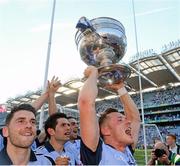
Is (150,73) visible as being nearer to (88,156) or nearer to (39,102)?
(39,102)

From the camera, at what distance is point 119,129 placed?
180cm

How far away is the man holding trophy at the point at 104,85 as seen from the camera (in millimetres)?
1371

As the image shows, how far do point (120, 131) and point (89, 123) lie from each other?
0.50 m

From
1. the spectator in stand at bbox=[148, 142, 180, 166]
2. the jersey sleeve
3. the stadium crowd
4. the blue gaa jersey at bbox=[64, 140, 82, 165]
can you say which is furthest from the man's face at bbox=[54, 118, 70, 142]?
the jersey sleeve

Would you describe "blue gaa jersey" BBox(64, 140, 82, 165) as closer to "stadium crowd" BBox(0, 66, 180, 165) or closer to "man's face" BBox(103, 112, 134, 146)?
"stadium crowd" BBox(0, 66, 180, 165)

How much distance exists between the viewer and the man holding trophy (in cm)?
137

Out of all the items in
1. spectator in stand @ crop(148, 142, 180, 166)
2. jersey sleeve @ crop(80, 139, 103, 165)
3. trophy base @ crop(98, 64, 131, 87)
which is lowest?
jersey sleeve @ crop(80, 139, 103, 165)

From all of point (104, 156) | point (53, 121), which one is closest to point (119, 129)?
point (104, 156)

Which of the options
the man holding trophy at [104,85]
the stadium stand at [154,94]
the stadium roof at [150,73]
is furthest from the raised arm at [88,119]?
the stadium stand at [154,94]

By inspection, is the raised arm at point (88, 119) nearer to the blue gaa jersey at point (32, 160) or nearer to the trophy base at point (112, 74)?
the trophy base at point (112, 74)

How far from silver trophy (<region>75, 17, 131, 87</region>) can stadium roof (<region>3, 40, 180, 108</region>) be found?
14.4 metres

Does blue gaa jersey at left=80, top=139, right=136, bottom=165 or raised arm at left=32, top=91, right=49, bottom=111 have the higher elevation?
raised arm at left=32, top=91, right=49, bottom=111

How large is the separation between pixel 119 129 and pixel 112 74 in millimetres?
336

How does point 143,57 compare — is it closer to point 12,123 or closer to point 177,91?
point 177,91
